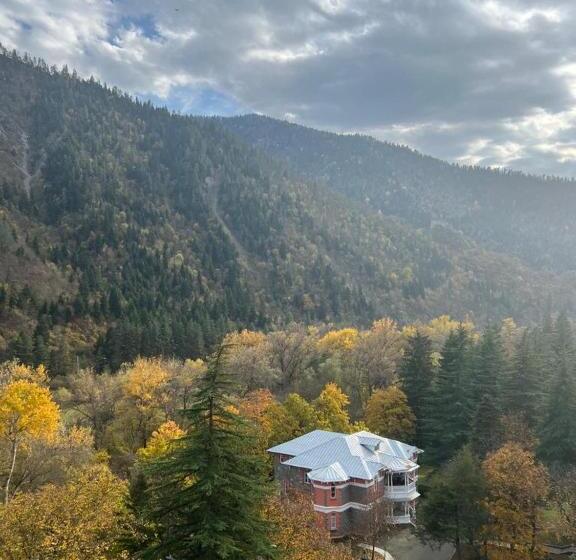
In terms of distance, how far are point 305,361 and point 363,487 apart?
3760cm

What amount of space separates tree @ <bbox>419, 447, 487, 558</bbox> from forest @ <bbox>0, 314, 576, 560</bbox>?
0.13 metres

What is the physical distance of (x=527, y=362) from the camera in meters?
54.4

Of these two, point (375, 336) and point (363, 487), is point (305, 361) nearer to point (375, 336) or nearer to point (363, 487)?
point (375, 336)

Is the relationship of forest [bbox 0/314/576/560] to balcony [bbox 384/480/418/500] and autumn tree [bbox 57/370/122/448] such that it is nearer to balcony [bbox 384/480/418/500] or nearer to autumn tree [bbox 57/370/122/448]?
autumn tree [bbox 57/370/122/448]

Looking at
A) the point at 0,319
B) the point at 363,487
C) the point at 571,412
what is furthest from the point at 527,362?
the point at 0,319

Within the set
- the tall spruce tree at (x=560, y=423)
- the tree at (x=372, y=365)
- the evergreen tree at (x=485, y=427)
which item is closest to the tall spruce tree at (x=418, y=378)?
the evergreen tree at (x=485, y=427)

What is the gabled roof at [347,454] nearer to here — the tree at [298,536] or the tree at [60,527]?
the tree at [298,536]

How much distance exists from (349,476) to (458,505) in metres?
10.6

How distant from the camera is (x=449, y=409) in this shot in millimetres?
58250

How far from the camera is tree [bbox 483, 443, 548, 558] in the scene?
36.5m

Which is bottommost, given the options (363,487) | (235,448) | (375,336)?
(363,487)

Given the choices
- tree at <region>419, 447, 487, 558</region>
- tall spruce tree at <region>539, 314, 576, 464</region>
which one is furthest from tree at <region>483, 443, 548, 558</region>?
tall spruce tree at <region>539, 314, 576, 464</region>

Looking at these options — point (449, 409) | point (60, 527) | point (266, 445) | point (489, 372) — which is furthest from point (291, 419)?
point (60, 527)

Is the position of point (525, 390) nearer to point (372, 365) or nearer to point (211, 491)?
point (372, 365)
